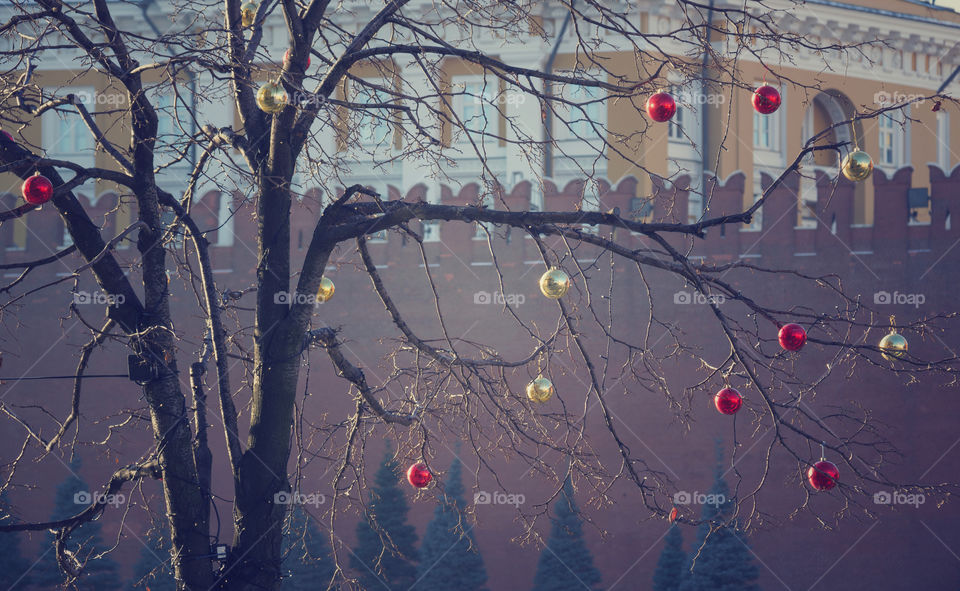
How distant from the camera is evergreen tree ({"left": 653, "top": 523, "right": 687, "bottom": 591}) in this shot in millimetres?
12477

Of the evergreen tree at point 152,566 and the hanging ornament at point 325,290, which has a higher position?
the hanging ornament at point 325,290

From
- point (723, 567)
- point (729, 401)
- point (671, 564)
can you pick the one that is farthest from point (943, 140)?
point (729, 401)

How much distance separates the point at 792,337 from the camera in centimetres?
425

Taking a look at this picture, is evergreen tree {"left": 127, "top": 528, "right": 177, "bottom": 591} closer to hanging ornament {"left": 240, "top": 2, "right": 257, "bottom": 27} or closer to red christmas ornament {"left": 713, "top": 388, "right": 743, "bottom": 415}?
hanging ornament {"left": 240, "top": 2, "right": 257, "bottom": 27}

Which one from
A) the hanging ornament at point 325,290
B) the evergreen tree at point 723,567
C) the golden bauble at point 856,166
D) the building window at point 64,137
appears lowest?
the evergreen tree at point 723,567

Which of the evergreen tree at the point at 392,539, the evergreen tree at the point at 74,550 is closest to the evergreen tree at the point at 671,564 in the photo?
the evergreen tree at the point at 392,539

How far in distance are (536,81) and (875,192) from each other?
7177 mm

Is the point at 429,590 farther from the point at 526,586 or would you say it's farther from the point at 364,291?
the point at 364,291

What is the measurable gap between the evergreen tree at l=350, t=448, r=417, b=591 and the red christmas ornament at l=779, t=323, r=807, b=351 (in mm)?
9122

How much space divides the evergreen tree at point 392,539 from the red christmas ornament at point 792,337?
9.12 m

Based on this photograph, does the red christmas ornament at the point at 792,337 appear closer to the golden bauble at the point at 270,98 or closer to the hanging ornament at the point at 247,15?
the golden bauble at the point at 270,98

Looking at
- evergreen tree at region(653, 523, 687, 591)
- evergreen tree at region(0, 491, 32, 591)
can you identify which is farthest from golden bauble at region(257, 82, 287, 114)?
evergreen tree at region(0, 491, 32, 591)

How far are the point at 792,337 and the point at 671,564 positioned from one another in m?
8.97

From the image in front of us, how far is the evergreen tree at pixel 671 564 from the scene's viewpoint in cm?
1248
